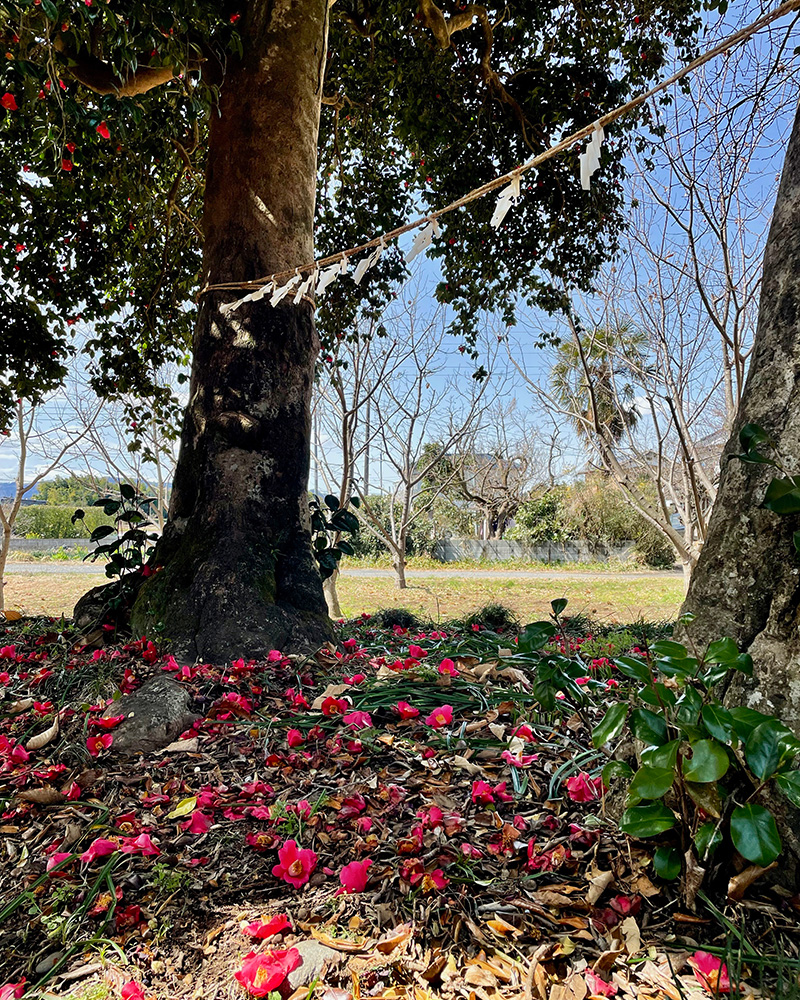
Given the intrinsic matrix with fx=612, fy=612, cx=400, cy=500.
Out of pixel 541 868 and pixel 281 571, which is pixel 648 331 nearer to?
pixel 281 571

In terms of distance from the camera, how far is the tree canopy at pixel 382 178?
15.7 ft

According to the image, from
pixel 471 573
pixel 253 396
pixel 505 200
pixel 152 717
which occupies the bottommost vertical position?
pixel 471 573

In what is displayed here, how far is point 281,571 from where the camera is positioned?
2.87 m

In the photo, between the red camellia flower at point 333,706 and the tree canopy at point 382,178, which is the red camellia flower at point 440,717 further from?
the tree canopy at point 382,178

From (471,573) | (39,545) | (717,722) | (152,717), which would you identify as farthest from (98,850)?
(39,545)

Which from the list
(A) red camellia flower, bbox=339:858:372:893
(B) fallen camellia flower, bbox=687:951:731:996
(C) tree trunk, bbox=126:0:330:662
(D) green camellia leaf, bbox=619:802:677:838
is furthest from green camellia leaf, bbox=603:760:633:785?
(C) tree trunk, bbox=126:0:330:662

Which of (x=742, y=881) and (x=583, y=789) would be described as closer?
(x=742, y=881)

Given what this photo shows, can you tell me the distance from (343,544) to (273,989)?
104 inches

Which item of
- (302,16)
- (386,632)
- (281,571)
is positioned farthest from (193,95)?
(386,632)

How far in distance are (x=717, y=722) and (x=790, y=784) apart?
0.14 m

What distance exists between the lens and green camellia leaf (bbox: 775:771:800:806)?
965 millimetres

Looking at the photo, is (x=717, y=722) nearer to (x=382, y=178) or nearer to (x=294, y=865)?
(x=294, y=865)

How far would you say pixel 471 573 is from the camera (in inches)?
570

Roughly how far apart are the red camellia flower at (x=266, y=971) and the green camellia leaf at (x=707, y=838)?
728 mm
